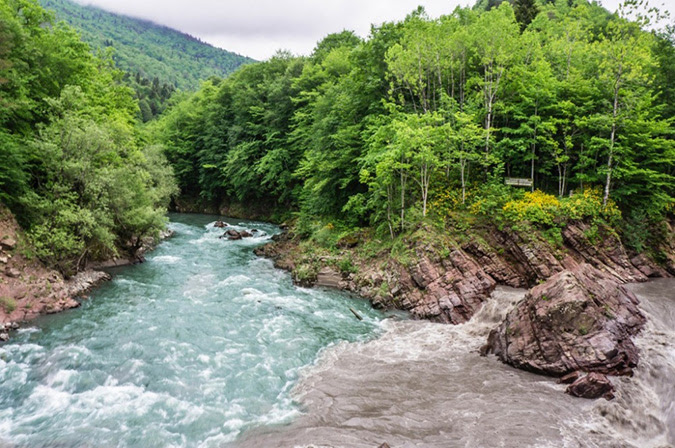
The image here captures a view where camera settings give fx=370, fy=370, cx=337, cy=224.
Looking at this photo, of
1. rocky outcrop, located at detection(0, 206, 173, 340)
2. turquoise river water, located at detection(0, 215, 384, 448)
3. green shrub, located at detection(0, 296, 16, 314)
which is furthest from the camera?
rocky outcrop, located at detection(0, 206, 173, 340)

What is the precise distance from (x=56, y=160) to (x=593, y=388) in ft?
83.1

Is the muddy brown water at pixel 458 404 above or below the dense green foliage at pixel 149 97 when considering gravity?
below

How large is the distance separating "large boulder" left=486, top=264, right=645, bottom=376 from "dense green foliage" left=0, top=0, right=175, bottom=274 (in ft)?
67.8

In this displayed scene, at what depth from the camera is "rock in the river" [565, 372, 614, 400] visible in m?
10.9

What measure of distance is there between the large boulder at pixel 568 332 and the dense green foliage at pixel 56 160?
20658 mm

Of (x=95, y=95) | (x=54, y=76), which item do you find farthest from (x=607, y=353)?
(x=95, y=95)

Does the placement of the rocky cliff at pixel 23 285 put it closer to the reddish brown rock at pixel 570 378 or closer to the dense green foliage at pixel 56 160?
the dense green foliage at pixel 56 160

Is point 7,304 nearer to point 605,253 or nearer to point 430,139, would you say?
point 430,139

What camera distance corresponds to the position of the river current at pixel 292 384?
378 inches

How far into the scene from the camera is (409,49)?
81.7 feet

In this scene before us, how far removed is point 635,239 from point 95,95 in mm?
39908

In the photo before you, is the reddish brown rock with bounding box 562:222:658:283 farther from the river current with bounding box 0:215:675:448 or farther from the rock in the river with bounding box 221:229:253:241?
the rock in the river with bounding box 221:229:253:241

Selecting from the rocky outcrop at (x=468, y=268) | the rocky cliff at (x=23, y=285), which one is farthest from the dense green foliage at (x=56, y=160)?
the rocky outcrop at (x=468, y=268)

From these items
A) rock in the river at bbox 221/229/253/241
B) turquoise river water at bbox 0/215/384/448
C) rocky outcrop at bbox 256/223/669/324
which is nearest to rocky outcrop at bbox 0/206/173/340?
turquoise river water at bbox 0/215/384/448
